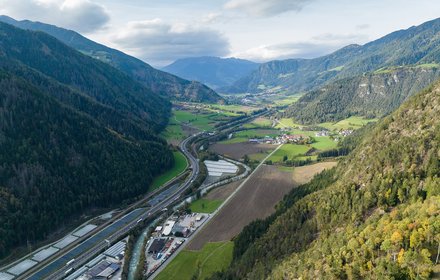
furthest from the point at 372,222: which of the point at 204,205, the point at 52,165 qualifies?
the point at 52,165

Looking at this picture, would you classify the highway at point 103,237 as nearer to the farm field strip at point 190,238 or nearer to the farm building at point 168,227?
the farm building at point 168,227

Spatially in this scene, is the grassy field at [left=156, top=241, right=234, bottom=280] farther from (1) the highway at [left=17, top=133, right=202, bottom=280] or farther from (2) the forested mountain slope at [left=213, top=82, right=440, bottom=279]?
(1) the highway at [left=17, top=133, right=202, bottom=280]

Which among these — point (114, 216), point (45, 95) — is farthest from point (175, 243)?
point (45, 95)

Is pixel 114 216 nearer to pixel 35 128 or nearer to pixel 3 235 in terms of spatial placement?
pixel 3 235

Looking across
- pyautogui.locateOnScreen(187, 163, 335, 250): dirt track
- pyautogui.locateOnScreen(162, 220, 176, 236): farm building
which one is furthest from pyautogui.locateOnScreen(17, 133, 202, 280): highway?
pyautogui.locateOnScreen(187, 163, 335, 250): dirt track

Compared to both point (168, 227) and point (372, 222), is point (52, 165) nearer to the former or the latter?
point (168, 227)

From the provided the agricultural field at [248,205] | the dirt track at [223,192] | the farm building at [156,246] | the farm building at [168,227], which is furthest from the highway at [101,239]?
the agricultural field at [248,205]

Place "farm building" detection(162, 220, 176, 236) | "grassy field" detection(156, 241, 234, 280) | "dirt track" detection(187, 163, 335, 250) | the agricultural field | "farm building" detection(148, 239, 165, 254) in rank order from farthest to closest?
Answer: "farm building" detection(162, 220, 176, 236)
"dirt track" detection(187, 163, 335, 250)
the agricultural field
"farm building" detection(148, 239, 165, 254)
"grassy field" detection(156, 241, 234, 280)
